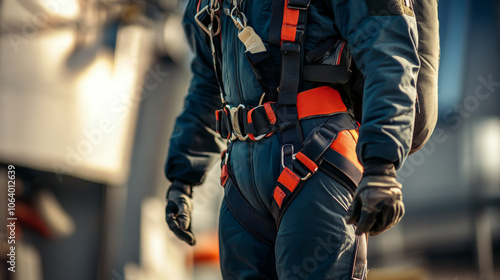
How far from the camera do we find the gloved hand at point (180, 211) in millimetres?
2322

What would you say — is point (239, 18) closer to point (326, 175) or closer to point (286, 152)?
point (286, 152)

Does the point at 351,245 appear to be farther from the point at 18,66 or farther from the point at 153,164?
the point at 153,164

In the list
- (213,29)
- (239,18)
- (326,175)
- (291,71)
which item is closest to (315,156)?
(326,175)

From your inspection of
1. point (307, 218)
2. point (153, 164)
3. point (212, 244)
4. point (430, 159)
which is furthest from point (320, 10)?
point (430, 159)

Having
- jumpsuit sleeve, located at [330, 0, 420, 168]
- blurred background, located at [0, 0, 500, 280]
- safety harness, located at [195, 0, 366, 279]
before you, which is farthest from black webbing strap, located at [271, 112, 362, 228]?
blurred background, located at [0, 0, 500, 280]

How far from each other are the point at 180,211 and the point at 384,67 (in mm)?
1036

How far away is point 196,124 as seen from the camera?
245cm

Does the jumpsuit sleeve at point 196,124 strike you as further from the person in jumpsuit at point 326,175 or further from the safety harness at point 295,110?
the safety harness at point 295,110

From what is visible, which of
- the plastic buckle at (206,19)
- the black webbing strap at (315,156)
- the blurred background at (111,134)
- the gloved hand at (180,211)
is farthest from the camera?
the blurred background at (111,134)

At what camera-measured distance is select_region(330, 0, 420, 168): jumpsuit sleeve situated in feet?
5.39

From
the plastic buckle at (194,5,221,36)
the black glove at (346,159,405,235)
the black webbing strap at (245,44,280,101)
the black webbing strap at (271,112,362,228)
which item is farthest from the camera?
the plastic buckle at (194,5,221,36)

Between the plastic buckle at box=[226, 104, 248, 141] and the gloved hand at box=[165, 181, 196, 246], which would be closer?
the plastic buckle at box=[226, 104, 248, 141]

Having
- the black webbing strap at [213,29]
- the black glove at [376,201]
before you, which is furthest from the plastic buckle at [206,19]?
the black glove at [376,201]

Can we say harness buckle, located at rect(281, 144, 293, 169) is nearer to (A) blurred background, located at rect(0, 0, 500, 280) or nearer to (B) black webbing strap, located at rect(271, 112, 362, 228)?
(B) black webbing strap, located at rect(271, 112, 362, 228)
